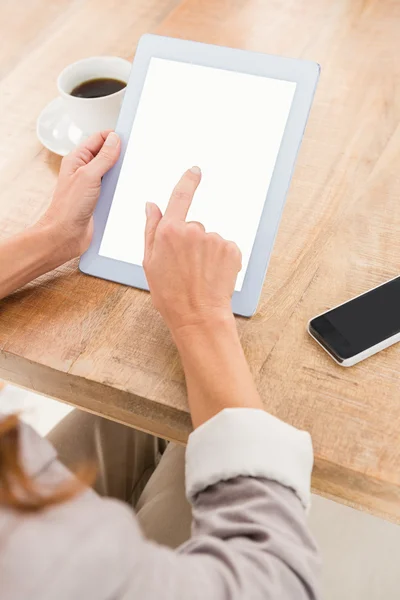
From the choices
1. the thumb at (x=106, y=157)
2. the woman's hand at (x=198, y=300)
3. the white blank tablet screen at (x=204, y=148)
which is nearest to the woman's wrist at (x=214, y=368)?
the woman's hand at (x=198, y=300)

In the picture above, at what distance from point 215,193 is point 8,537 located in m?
0.47

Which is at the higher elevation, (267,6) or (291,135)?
(267,6)

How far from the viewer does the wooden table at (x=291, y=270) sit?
63 centimetres

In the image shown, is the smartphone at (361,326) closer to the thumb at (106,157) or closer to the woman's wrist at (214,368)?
the woman's wrist at (214,368)

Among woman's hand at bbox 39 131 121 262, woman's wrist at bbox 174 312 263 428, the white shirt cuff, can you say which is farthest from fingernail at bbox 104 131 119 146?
the white shirt cuff

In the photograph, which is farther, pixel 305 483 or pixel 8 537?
pixel 305 483

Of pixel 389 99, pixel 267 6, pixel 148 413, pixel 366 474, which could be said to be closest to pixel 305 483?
pixel 366 474

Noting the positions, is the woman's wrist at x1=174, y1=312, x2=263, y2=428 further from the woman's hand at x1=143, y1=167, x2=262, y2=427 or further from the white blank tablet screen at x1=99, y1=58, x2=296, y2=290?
the white blank tablet screen at x1=99, y1=58, x2=296, y2=290

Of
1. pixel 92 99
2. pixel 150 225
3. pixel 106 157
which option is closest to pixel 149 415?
pixel 150 225

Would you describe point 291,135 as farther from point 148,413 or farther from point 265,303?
point 148,413

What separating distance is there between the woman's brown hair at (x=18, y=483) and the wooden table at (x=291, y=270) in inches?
6.8

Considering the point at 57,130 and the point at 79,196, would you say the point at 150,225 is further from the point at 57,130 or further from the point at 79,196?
the point at 57,130

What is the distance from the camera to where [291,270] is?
0.75 metres

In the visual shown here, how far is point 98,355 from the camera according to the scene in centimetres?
70
